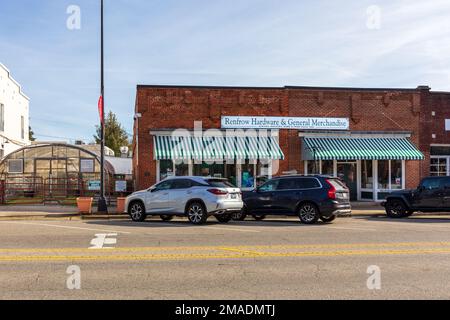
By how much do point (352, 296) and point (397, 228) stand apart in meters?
9.87

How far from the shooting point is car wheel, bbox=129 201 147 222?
61.9 ft

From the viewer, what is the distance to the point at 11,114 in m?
38.6

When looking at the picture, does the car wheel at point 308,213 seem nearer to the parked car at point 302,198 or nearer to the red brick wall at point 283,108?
the parked car at point 302,198

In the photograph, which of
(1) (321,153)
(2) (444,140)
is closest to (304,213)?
(1) (321,153)

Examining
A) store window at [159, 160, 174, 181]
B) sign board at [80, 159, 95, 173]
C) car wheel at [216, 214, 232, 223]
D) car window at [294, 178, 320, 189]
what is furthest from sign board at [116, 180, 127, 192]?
car window at [294, 178, 320, 189]

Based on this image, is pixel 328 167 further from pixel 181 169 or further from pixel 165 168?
pixel 165 168

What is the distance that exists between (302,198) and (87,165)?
16493mm

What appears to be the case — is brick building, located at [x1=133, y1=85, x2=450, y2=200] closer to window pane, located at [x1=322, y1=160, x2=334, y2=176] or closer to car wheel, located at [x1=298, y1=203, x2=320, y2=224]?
window pane, located at [x1=322, y1=160, x2=334, y2=176]

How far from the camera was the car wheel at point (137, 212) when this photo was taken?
1886 centimetres

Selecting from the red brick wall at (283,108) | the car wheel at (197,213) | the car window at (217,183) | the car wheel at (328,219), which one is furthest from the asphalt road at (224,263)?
the red brick wall at (283,108)

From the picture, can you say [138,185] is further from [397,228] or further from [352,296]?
[352,296]

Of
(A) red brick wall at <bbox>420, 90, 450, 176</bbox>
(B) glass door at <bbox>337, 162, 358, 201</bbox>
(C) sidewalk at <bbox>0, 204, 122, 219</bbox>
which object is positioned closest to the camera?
(C) sidewalk at <bbox>0, 204, 122, 219</bbox>

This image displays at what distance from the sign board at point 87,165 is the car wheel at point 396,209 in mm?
17222

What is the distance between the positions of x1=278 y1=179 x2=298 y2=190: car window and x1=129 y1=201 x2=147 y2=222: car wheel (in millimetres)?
5052
